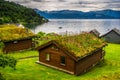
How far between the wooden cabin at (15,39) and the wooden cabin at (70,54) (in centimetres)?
1184

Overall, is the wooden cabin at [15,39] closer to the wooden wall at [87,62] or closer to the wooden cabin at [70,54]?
the wooden cabin at [70,54]

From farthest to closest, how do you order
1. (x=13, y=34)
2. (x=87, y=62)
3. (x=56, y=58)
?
1. (x=13, y=34)
2. (x=87, y=62)
3. (x=56, y=58)

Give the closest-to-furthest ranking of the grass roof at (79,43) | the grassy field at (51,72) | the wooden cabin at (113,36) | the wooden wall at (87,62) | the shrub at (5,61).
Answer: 1. the shrub at (5,61)
2. the grassy field at (51,72)
3. the wooden wall at (87,62)
4. the grass roof at (79,43)
5. the wooden cabin at (113,36)

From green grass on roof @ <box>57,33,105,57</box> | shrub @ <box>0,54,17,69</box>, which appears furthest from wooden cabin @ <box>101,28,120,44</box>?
shrub @ <box>0,54,17,69</box>

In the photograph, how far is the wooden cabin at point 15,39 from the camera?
50.8m

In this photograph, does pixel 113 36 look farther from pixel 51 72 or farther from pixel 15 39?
pixel 51 72

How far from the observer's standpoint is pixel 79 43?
39250 mm

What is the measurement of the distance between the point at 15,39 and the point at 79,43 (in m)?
18.1

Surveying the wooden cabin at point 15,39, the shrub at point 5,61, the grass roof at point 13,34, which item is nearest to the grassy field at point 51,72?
the shrub at point 5,61

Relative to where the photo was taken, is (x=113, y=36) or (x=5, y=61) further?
(x=113, y=36)

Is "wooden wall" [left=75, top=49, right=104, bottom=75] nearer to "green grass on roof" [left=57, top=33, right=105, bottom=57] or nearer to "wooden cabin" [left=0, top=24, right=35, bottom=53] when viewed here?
"green grass on roof" [left=57, top=33, right=105, bottom=57]

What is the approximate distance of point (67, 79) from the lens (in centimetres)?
3250

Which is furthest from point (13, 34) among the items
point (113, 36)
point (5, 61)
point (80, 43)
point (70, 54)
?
point (113, 36)

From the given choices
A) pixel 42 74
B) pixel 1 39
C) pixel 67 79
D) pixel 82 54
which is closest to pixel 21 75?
pixel 42 74
